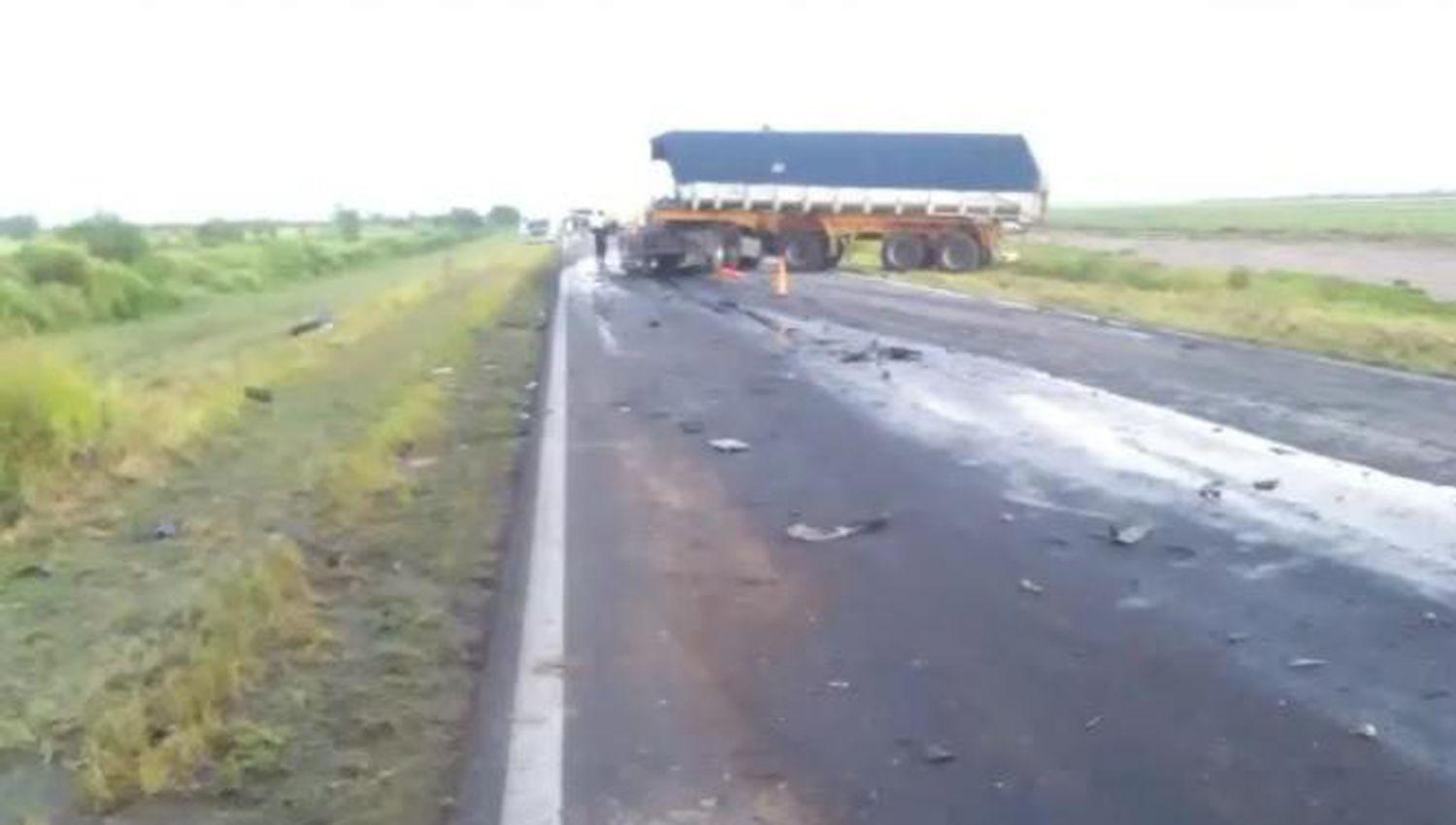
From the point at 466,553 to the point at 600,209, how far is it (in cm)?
4919

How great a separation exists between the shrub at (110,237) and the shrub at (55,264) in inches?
333

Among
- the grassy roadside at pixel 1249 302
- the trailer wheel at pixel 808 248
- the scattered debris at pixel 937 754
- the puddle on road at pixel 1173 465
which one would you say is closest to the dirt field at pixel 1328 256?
the grassy roadside at pixel 1249 302

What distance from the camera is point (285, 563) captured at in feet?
31.2

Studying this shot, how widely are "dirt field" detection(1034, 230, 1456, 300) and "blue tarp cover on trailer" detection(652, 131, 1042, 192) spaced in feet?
29.3

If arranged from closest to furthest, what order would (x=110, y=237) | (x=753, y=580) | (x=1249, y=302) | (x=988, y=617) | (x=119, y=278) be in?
(x=988, y=617) → (x=753, y=580) → (x=1249, y=302) → (x=119, y=278) → (x=110, y=237)

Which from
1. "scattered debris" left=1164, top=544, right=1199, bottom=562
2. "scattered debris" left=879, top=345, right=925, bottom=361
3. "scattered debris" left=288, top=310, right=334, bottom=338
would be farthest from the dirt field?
"scattered debris" left=1164, top=544, right=1199, bottom=562

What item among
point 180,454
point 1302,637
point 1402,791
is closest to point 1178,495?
point 1302,637

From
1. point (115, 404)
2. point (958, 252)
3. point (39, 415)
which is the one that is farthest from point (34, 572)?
point (958, 252)

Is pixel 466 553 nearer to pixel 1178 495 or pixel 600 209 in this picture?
pixel 1178 495

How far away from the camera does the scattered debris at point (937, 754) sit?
5848mm

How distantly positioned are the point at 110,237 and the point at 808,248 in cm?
3148

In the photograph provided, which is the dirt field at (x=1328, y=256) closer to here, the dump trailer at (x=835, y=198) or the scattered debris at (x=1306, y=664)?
the dump trailer at (x=835, y=198)

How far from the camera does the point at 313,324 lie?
131 ft

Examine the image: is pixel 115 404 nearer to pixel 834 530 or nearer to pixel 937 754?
pixel 834 530
